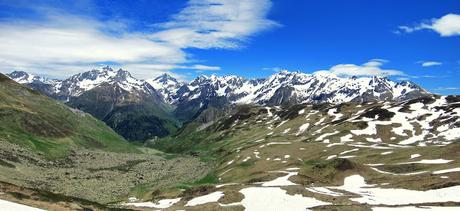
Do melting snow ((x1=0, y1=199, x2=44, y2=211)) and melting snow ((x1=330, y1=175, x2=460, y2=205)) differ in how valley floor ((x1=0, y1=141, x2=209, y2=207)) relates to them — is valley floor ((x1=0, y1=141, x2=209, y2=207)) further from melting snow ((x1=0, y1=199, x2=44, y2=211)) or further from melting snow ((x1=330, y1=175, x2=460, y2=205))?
melting snow ((x1=0, y1=199, x2=44, y2=211))

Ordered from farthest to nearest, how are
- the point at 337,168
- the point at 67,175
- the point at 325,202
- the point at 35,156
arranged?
1. the point at 35,156
2. the point at 67,175
3. the point at 337,168
4. the point at 325,202

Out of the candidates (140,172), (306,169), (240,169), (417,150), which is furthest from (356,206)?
(140,172)

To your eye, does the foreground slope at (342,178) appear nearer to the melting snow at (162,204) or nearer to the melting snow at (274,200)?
the melting snow at (274,200)

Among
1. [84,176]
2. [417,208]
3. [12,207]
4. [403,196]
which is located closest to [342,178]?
[403,196]

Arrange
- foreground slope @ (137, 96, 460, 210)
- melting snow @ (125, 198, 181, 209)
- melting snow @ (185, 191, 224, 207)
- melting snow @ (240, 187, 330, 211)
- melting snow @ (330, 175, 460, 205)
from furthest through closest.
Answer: melting snow @ (125, 198, 181, 209) → melting snow @ (185, 191, 224, 207) → foreground slope @ (137, 96, 460, 210) → melting snow @ (330, 175, 460, 205) → melting snow @ (240, 187, 330, 211)

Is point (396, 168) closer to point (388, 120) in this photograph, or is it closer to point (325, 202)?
point (325, 202)

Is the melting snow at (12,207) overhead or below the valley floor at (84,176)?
overhead

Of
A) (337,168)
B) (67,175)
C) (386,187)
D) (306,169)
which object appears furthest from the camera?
(67,175)

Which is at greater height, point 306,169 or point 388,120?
point 388,120

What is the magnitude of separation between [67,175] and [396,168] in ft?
332

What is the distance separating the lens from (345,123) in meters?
197

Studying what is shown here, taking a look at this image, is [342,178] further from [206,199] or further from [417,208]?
[417,208]

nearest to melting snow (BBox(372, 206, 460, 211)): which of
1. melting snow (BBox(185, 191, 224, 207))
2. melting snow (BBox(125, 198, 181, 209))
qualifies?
melting snow (BBox(185, 191, 224, 207))

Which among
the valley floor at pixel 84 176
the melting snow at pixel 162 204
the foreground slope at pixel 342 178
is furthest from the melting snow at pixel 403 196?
the valley floor at pixel 84 176
